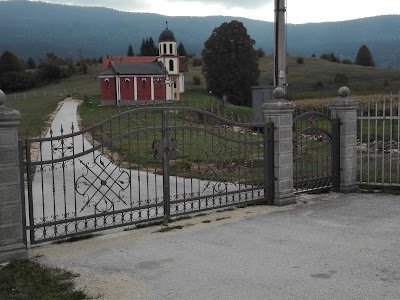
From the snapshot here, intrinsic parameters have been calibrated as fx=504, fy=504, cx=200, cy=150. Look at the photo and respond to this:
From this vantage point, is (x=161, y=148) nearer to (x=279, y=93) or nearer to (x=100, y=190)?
(x=279, y=93)

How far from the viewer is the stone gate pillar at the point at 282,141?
978cm

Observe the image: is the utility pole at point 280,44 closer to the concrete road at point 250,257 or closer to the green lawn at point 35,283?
the concrete road at point 250,257

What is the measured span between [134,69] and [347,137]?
1698 inches

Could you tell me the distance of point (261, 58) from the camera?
112m

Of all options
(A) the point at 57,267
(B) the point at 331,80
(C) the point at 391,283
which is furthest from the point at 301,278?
(B) the point at 331,80

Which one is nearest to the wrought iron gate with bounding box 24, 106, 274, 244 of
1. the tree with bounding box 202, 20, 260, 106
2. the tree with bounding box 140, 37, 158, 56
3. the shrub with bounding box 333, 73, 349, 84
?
the tree with bounding box 202, 20, 260, 106

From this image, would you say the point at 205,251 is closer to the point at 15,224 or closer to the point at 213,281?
the point at 213,281

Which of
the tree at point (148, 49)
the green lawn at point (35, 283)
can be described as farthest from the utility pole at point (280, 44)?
the tree at point (148, 49)

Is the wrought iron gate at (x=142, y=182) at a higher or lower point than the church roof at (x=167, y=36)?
lower

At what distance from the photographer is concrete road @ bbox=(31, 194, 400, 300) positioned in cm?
554

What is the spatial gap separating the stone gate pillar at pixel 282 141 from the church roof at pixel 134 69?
137ft

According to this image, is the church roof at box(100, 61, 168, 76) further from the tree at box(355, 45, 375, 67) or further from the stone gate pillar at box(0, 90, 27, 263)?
the tree at box(355, 45, 375, 67)

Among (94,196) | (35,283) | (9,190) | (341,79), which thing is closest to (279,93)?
(94,196)

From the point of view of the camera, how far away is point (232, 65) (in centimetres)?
5919
